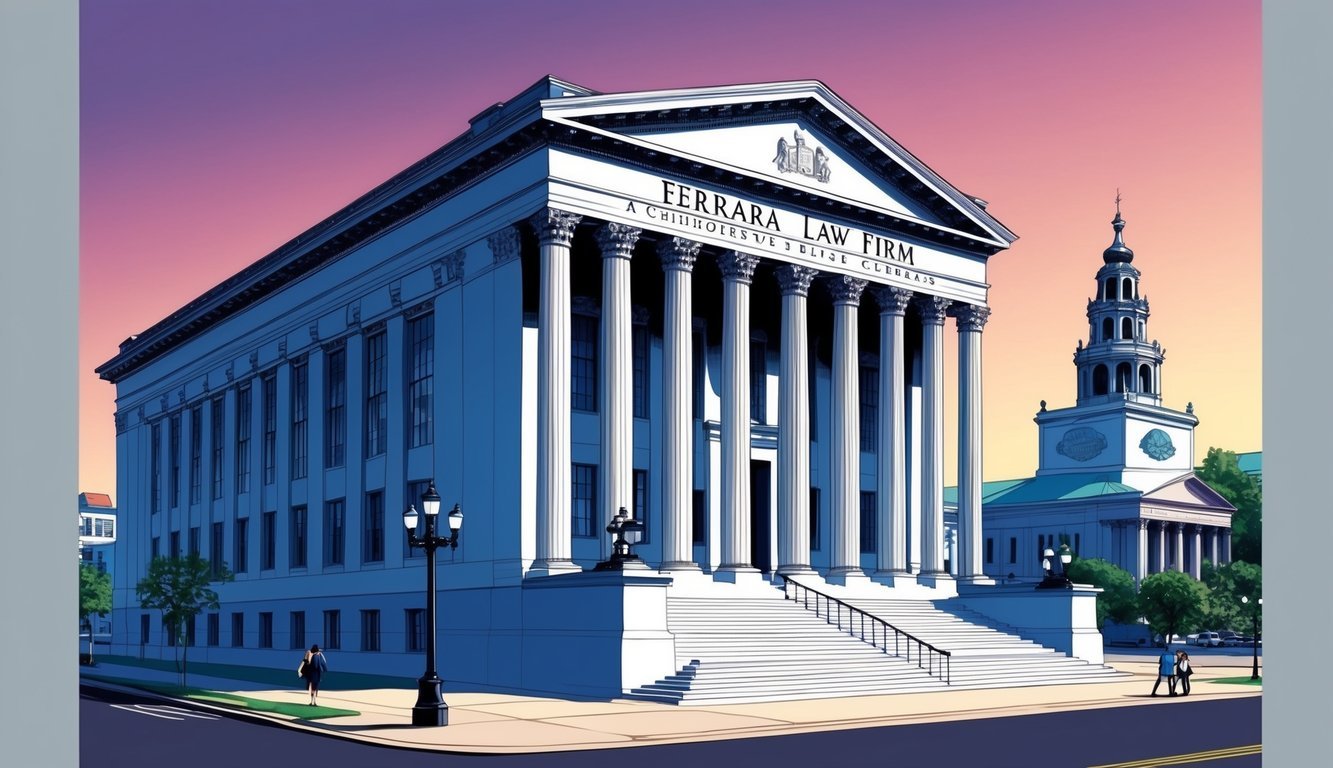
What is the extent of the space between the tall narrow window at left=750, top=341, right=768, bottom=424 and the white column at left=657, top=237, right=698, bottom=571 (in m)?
8.74

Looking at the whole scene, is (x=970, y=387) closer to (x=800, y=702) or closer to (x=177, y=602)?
(x=800, y=702)

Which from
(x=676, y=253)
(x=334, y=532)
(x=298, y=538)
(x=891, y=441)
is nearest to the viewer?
(x=676, y=253)

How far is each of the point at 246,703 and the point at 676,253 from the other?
18645 mm

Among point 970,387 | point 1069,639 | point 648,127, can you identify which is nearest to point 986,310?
point 970,387

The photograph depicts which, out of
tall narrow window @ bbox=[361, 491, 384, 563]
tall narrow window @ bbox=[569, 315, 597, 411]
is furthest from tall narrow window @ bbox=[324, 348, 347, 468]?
tall narrow window @ bbox=[569, 315, 597, 411]

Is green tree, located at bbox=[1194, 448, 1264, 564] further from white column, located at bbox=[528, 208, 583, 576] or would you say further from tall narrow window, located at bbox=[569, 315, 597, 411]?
white column, located at bbox=[528, 208, 583, 576]

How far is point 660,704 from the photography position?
33.5 meters

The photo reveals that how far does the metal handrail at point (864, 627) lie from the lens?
4062 cm

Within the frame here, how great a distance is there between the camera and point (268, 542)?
200 ft

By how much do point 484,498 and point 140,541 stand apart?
42642mm

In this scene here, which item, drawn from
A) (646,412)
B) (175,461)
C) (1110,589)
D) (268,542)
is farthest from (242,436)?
(1110,589)

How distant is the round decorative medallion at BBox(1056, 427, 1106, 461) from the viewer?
4702 inches

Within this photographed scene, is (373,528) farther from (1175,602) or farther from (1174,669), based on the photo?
(1175,602)

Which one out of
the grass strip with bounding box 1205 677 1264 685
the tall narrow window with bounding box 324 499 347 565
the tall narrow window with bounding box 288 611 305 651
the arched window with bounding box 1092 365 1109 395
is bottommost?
the grass strip with bounding box 1205 677 1264 685
